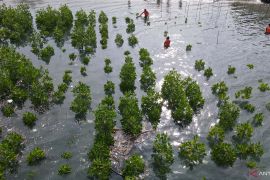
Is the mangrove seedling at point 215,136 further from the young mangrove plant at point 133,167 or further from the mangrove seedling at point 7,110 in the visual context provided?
the mangrove seedling at point 7,110

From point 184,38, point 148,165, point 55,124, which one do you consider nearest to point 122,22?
point 184,38

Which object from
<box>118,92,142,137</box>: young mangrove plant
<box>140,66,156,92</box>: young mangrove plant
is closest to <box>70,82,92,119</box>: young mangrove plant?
<box>118,92,142,137</box>: young mangrove plant

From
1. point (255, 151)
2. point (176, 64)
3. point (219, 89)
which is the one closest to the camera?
point (255, 151)

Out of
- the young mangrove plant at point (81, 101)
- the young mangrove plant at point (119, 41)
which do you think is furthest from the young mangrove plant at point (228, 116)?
the young mangrove plant at point (119, 41)

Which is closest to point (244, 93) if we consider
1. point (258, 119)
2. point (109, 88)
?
point (258, 119)

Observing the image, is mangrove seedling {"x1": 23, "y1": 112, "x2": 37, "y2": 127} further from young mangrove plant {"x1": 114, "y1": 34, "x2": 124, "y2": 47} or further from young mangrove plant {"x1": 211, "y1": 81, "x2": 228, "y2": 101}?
young mangrove plant {"x1": 114, "y1": 34, "x2": 124, "y2": 47}

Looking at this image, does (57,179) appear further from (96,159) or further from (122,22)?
(122,22)

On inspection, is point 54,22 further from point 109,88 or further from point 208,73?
point 208,73
